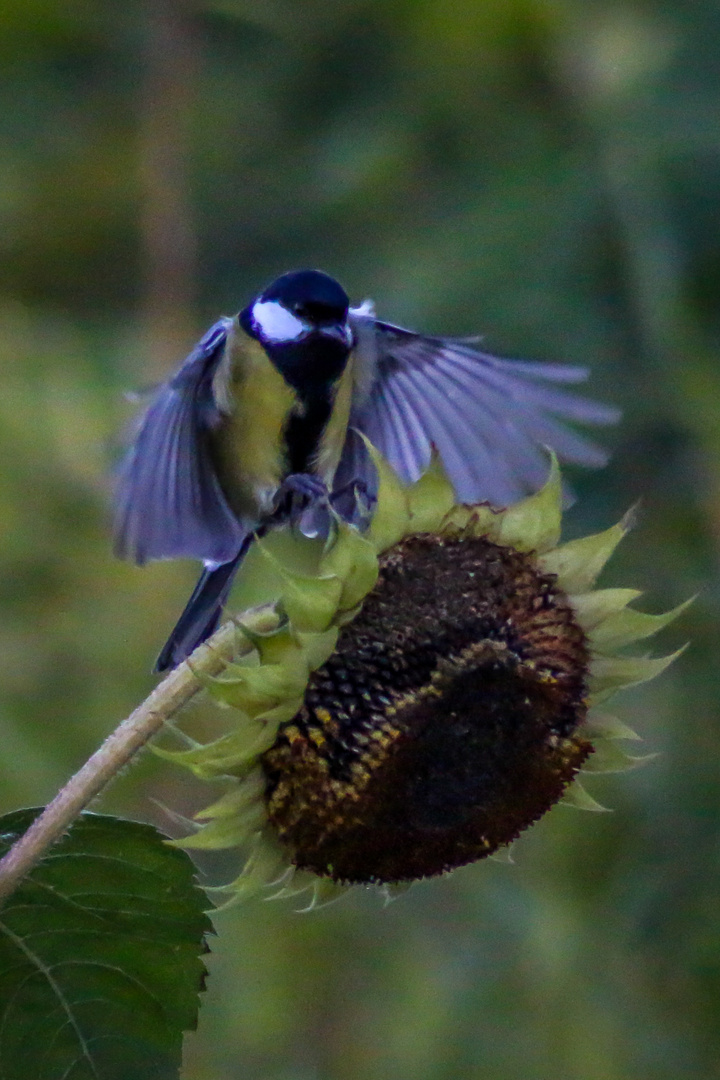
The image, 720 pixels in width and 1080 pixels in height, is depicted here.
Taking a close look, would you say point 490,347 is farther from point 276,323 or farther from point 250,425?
point 250,425

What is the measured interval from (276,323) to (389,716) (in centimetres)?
149

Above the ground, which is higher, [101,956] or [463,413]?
[463,413]

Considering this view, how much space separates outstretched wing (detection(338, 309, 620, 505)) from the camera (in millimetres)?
2793

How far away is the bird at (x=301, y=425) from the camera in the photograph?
2844 millimetres

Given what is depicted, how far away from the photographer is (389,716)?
6.37 ft

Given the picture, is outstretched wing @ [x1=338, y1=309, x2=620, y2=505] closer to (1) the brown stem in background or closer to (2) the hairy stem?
(2) the hairy stem

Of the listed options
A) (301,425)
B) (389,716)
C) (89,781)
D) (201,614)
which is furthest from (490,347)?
(89,781)

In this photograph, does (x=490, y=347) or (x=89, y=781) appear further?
(x=490, y=347)

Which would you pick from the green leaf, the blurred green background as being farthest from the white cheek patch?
the green leaf

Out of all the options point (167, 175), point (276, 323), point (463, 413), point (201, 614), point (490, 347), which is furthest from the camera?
point (167, 175)

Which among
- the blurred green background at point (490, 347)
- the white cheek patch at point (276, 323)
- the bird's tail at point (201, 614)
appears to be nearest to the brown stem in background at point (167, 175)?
the blurred green background at point (490, 347)

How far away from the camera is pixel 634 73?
5070 mm

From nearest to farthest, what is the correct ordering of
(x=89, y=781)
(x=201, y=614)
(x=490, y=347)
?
(x=89, y=781), (x=201, y=614), (x=490, y=347)

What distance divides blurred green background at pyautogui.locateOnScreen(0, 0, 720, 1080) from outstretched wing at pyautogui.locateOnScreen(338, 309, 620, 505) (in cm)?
51
